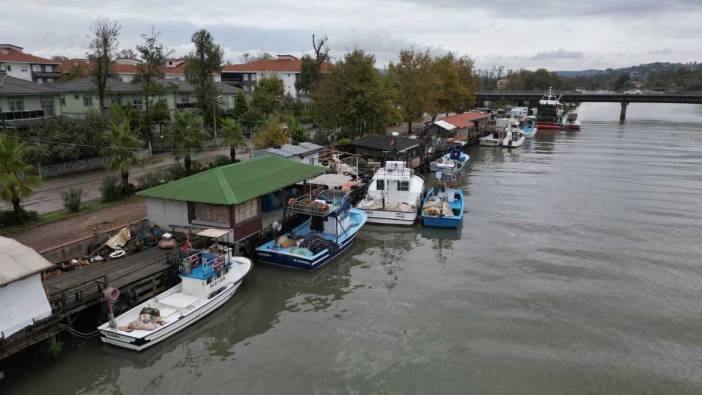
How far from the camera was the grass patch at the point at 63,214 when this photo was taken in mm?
23016

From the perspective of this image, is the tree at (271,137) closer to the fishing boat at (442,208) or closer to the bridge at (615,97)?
the fishing boat at (442,208)

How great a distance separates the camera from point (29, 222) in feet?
78.5

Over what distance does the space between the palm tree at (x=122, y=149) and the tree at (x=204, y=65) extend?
2601 cm

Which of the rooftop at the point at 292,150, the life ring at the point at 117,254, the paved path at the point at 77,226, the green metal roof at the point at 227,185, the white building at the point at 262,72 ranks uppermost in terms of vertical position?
the white building at the point at 262,72

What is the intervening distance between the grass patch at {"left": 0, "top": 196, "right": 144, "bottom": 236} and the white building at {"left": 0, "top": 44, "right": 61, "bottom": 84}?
68376mm

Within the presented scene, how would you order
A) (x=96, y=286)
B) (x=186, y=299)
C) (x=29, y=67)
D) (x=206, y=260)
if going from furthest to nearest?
(x=29, y=67)
(x=206, y=260)
(x=186, y=299)
(x=96, y=286)

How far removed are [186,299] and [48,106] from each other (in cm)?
3603

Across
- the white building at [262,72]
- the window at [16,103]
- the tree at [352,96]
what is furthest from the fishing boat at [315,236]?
the white building at [262,72]

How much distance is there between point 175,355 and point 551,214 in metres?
27.3

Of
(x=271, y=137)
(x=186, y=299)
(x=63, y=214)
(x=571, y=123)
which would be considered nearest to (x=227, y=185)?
(x=186, y=299)

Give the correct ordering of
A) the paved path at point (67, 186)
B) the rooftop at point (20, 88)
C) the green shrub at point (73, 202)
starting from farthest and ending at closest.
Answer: the rooftop at point (20, 88) < the paved path at point (67, 186) < the green shrub at point (73, 202)

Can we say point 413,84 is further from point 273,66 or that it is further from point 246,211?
point 246,211

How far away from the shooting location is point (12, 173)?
71.2 ft

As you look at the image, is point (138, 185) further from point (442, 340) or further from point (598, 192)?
point (598, 192)
